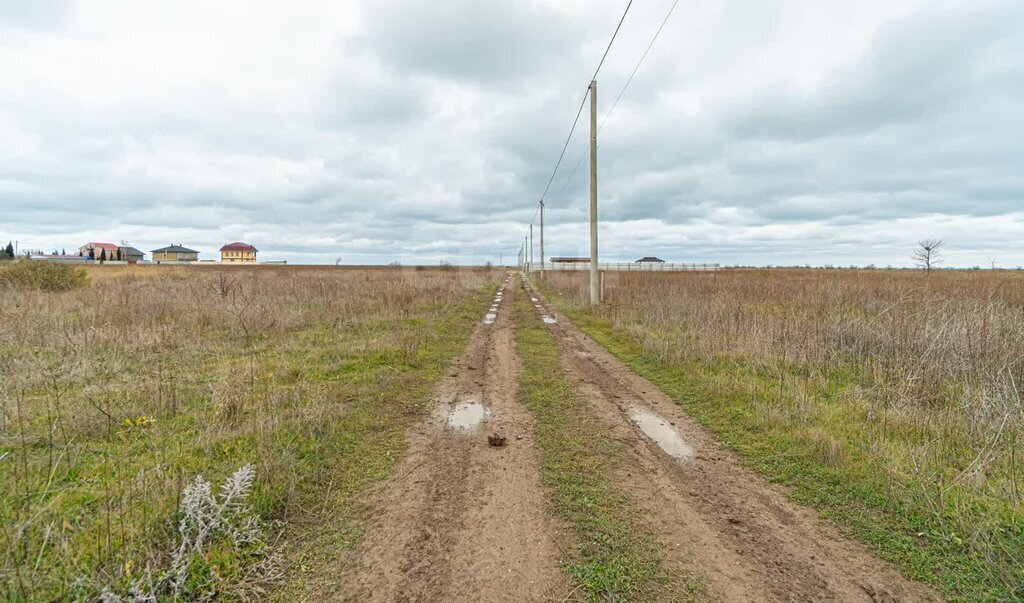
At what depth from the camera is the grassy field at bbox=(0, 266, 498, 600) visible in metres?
2.54

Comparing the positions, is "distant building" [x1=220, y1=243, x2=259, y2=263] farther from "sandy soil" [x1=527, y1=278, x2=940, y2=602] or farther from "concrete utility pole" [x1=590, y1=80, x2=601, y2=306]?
"sandy soil" [x1=527, y1=278, x2=940, y2=602]

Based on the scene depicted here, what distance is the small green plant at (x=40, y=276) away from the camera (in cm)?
1739

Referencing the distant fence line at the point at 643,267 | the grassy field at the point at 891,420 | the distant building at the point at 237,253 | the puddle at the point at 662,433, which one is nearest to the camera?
the grassy field at the point at 891,420

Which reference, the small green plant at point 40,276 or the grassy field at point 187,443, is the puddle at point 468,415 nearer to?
the grassy field at point 187,443

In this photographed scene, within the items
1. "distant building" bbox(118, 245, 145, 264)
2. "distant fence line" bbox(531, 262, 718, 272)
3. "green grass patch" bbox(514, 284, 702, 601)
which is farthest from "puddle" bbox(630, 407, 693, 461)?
"distant building" bbox(118, 245, 145, 264)

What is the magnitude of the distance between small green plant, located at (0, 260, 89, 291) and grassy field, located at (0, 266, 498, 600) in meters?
10.00

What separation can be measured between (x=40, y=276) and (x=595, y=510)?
1005 inches

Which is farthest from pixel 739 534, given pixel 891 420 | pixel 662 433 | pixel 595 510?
pixel 891 420

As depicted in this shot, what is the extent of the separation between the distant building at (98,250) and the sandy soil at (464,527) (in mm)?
136485

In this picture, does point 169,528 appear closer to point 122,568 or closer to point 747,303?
point 122,568

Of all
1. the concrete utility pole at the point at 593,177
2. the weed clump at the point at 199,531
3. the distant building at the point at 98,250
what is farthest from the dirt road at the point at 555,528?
the distant building at the point at 98,250

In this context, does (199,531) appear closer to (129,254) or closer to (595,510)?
(595,510)

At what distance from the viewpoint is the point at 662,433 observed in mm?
5043

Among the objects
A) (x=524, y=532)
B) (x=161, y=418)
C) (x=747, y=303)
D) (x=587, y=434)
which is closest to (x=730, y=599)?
(x=524, y=532)
